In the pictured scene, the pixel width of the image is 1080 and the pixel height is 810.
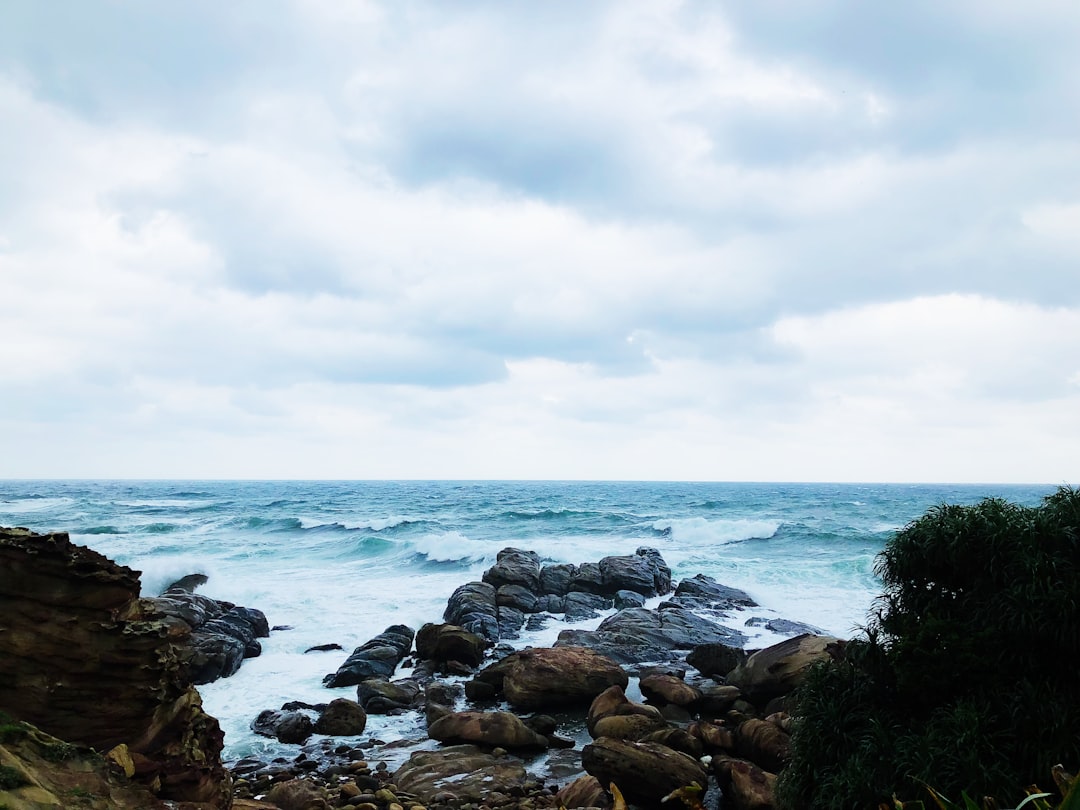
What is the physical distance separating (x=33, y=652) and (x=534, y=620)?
20.6 metres

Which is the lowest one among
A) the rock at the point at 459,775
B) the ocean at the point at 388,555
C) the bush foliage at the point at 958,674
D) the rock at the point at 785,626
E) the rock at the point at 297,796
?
the ocean at the point at 388,555

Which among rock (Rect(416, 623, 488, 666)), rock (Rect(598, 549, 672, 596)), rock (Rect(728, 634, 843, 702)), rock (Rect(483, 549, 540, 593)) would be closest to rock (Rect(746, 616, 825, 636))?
rock (Rect(598, 549, 672, 596))

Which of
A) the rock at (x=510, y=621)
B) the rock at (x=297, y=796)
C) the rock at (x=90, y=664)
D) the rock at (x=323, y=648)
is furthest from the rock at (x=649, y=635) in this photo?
the rock at (x=90, y=664)

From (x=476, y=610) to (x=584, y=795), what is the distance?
47.1 ft

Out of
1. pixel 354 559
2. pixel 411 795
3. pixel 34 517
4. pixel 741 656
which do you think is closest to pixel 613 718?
pixel 411 795

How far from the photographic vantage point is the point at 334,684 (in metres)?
18.6

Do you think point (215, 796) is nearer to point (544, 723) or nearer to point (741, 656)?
point (544, 723)

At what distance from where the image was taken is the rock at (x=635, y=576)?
1183 inches

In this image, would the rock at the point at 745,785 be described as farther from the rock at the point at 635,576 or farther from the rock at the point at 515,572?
the rock at the point at 635,576

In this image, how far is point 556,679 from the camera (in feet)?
53.8

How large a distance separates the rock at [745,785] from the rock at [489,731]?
390cm

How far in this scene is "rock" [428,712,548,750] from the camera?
13969mm

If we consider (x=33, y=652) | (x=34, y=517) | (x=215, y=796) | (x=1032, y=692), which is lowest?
(x=34, y=517)

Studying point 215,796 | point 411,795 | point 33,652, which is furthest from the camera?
point 411,795
